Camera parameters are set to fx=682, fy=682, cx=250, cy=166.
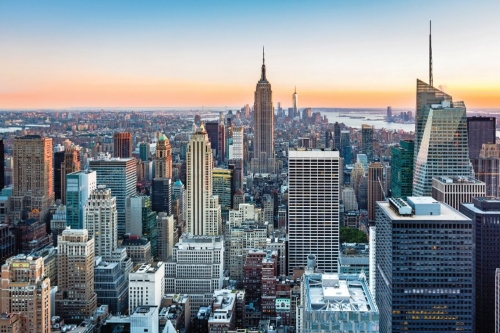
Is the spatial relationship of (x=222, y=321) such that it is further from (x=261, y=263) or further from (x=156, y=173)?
(x=156, y=173)

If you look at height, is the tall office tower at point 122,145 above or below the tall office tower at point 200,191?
above

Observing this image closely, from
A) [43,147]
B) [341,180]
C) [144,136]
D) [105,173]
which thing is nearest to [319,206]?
[341,180]

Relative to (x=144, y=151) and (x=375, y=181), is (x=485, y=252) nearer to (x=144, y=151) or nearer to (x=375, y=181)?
(x=375, y=181)

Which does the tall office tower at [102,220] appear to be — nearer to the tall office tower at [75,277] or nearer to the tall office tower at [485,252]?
the tall office tower at [75,277]

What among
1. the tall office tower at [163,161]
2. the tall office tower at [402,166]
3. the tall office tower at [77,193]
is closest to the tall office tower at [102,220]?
the tall office tower at [77,193]

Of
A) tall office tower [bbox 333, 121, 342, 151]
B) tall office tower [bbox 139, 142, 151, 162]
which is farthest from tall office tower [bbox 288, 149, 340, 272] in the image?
tall office tower [bbox 139, 142, 151, 162]

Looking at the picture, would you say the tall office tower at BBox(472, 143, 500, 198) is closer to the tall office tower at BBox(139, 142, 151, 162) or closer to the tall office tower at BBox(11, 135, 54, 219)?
the tall office tower at BBox(139, 142, 151, 162)

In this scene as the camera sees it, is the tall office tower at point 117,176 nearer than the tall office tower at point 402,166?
No
